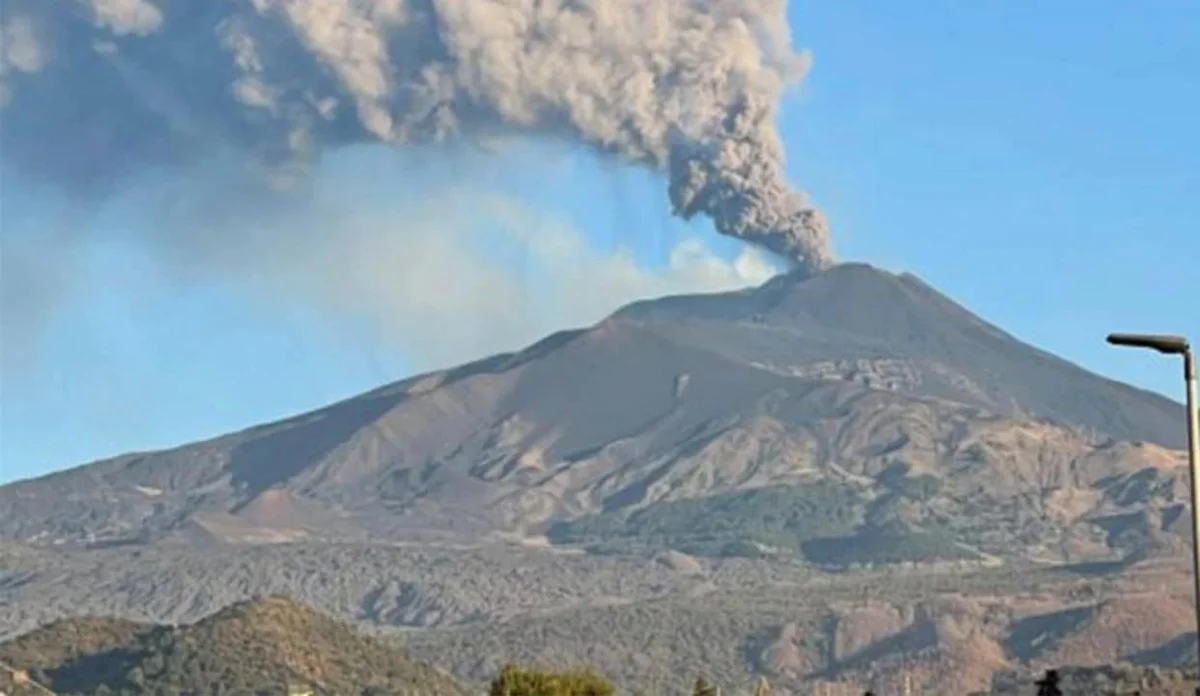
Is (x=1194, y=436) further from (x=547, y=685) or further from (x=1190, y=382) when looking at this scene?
(x=547, y=685)

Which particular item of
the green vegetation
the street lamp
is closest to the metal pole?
the street lamp

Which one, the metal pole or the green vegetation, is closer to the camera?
the metal pole

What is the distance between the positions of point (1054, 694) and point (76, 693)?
144436mm

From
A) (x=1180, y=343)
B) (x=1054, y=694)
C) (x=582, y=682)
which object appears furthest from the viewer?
(x=582, y=682)

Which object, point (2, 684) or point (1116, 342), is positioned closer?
point (1116, 342)

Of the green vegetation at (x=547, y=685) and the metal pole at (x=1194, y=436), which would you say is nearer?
the metal pole at (x=1194, y=436)

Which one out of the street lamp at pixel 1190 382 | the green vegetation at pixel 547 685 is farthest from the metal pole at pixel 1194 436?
the green vegetation at pixel 547 685

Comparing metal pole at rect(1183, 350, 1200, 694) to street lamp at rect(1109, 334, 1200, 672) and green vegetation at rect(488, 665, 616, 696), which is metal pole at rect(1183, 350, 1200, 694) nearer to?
street lamp at rect(1109, 334, 1200, 672)

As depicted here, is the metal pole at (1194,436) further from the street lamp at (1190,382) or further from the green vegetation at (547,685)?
the green vegetation at (547,685)

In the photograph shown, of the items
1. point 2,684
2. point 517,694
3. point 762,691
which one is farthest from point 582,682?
point 2,684

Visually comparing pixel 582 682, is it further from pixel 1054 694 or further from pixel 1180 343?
pixel 1180 343

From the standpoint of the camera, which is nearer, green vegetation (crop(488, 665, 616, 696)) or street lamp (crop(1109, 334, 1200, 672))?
street lamp (crop(1109, 334, 1200, 672))

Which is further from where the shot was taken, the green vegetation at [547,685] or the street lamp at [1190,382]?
the green vegetation at [547,685]

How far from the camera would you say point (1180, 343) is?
36594mm
